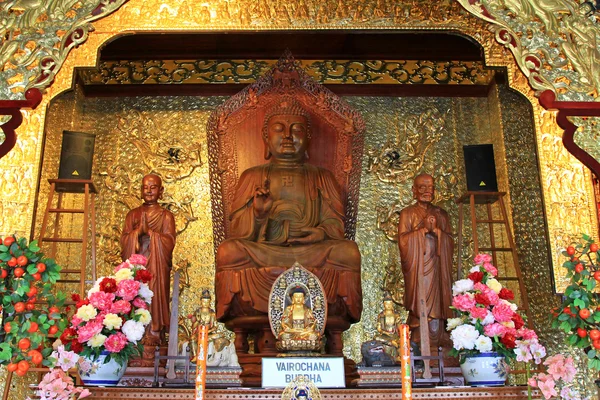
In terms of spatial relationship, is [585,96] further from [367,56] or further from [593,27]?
[367,56]

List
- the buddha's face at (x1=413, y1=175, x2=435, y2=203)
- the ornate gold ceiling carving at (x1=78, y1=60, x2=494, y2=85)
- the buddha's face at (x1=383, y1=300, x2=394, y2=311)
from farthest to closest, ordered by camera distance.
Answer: the ornate gold ceiling carving at (x1=78, y1=60, x2=494, y2=85) → the buddha's face at (x1=413, y1=175, x2=435, y2=203) → the buddha's face at (x1=383, y1=300, x2=394, y2=311)

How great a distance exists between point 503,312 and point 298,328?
114cm

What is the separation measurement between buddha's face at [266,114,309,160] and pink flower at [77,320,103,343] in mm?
2556

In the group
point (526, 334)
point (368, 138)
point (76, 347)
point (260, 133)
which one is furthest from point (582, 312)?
point (260, 133)

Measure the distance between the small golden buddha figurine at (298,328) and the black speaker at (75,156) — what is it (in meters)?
2.14

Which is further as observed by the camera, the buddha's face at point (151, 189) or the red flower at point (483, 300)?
the buddha's face at point (151, 189)

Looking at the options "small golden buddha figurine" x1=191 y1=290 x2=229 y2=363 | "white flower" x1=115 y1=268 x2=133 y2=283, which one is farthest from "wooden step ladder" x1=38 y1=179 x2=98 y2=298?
"white flower" x1=115 y1=268 x2=133 y2=283

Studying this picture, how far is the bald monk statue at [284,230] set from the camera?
5.20 m

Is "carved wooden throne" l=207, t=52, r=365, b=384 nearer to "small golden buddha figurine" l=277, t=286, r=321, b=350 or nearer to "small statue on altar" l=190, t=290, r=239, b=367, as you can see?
"small statue on altar" l=190, t=290, r=239, b=367

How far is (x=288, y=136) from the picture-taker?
605 cm

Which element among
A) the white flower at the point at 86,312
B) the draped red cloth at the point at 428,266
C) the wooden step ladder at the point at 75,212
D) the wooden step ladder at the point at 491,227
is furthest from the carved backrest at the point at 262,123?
the white flower at the point at 86,312

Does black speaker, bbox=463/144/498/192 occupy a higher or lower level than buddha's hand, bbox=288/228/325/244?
higher

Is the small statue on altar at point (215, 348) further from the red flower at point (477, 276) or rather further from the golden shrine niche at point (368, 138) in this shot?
the red flower at point (477, 276)

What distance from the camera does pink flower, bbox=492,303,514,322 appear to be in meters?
3.97
